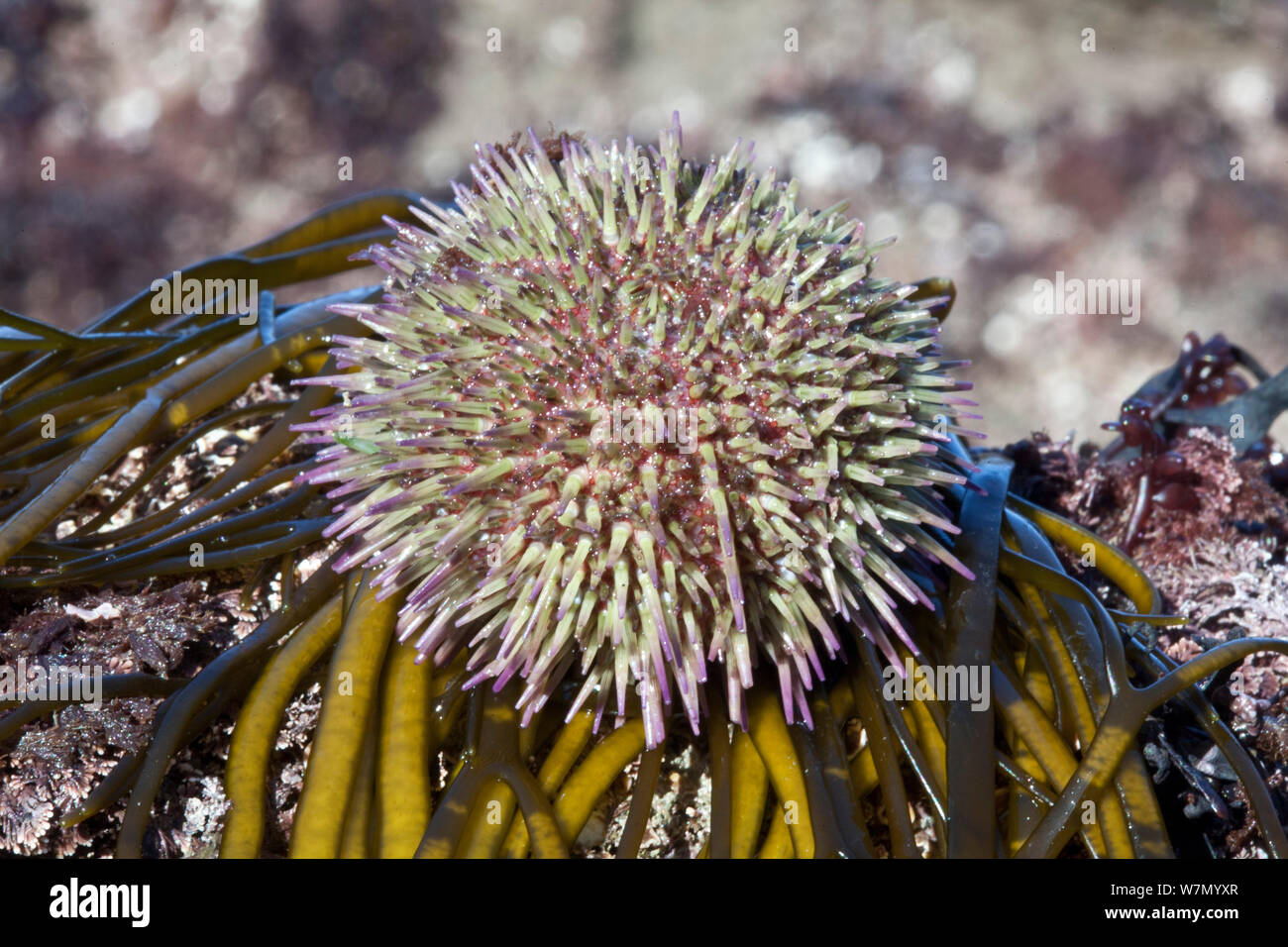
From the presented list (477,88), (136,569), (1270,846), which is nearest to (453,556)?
(136,569)

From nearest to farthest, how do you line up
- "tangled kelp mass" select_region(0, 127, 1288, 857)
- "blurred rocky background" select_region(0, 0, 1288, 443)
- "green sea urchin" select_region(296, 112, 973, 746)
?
1. "green sea urchin" select_region(296, 112, 973, 746)
2. "tangled kelp mass" select_region(0, 127, 1288, 857)
3. "blurred rocky background" select_region(0, 0, 1288, 443)

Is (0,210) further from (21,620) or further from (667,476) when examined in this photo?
(667,476)

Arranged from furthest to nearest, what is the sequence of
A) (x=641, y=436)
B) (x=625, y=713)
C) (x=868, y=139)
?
(x=868, y=139)
(x=625, y=713)
(x=641, y=436)

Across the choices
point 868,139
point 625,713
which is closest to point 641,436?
point 625,713

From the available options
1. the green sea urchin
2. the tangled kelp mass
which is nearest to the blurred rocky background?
the tangled kelp mass

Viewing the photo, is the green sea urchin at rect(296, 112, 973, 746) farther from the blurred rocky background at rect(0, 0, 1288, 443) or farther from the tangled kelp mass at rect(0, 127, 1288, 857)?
the blurred rocky background at rect(0, 0, 1288, 443)

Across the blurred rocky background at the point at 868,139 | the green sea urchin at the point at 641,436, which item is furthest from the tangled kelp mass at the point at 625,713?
the blurred rocky background at the point at 868,139

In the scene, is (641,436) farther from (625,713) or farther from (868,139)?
(868,139)
